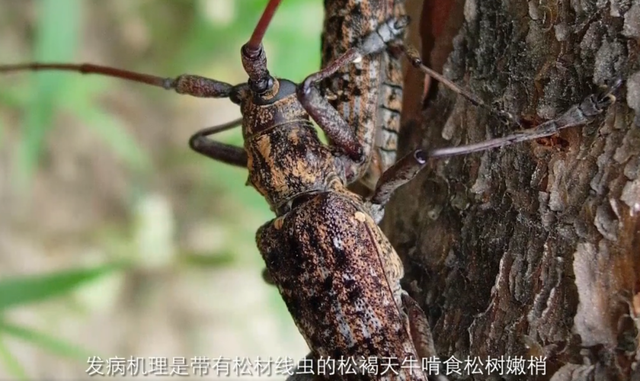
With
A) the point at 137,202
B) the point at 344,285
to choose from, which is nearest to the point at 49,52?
the point at 137,202

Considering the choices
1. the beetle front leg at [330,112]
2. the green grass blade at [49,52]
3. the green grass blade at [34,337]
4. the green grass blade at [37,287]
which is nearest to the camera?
the beetle front leg at [330,112]

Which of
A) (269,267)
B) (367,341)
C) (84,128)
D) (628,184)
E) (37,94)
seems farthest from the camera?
(84,128)

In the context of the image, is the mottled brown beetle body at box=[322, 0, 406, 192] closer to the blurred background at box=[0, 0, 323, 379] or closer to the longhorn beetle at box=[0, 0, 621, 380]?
the longhorn beetle at box=[0, 0, 621, 380]

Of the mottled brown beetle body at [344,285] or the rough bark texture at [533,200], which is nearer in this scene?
the rough bark texture at [533,200]

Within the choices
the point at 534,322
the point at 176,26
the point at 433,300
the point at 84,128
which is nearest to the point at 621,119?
the point at 534,322

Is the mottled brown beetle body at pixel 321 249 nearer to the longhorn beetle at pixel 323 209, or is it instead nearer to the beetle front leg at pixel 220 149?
the longhorn beetle at pixel 323 209

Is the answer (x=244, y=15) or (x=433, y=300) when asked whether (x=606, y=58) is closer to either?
(x=433, y=300)

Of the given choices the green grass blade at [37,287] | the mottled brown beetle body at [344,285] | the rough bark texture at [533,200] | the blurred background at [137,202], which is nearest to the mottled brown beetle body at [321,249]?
the mottled brown beetle body at [344,285]
